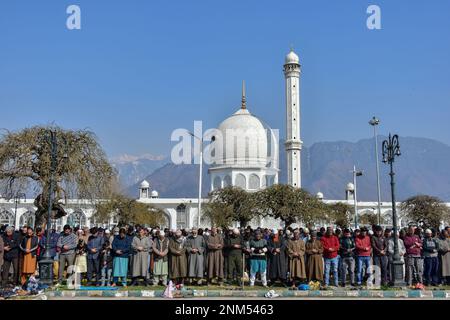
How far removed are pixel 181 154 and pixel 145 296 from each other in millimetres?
21866

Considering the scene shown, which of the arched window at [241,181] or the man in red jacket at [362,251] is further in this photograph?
the arched window at [241,181]

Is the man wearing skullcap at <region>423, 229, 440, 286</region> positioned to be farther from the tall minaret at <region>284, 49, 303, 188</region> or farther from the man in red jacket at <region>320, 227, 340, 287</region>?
the tall minaret at <region>284, 49, 303, 188</region>

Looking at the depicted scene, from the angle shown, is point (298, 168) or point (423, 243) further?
point (298, 168)

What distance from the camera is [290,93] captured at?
202 ft

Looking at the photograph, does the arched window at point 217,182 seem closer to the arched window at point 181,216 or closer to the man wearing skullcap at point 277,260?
the arched window at point 181,216

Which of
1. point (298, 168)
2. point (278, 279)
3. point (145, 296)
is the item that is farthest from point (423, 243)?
point (298, 168)

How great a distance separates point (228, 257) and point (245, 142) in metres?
46.1

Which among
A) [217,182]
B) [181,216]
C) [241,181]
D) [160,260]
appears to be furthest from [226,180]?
[160,260]

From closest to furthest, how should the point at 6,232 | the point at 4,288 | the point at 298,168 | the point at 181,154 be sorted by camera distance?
the point at 4,288, the point at 6,232, the point at 181,154, the point at 298,168

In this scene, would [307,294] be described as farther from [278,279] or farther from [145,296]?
[145,296]

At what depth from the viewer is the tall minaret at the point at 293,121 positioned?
6100 centimetres

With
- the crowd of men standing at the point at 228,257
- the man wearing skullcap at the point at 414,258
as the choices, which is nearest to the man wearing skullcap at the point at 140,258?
the crowd of men standing at the point at 228,257

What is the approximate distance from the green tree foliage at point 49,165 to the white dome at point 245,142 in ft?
129

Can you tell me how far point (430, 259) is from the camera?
15812 mm
